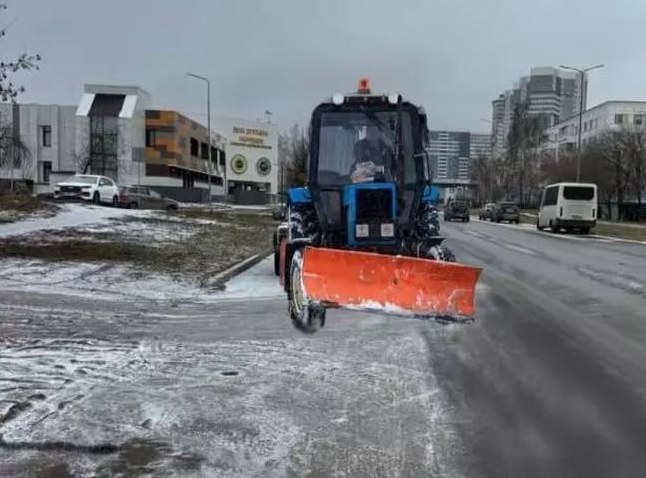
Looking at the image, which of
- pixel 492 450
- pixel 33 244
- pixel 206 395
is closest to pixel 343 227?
pixel 206 395

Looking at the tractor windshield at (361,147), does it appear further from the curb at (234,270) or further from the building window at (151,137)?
the building window at (151,137)

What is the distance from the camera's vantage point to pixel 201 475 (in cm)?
417

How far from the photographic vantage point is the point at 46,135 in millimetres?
78625

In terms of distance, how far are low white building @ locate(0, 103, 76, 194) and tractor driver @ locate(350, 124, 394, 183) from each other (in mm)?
73250

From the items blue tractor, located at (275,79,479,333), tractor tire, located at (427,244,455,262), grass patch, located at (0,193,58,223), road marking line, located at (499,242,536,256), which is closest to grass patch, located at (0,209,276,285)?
grass patch, located at (0,193,58,223)

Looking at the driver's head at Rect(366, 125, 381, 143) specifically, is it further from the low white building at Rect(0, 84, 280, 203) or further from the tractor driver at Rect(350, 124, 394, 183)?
the low white building at Rect(0, 84, 280, 203)

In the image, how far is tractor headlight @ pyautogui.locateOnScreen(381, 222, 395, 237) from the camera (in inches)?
336

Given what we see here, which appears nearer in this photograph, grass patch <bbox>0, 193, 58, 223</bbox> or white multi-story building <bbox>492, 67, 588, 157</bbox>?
grass patch <bbox>0, 193, 58, 223</bbox>

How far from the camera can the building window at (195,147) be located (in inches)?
3366

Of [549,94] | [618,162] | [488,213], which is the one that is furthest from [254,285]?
[549,94]

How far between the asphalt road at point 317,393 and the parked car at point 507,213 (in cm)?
4598

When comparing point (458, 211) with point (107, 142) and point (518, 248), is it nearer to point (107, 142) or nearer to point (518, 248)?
point (518, 248)

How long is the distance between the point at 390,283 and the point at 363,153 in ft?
8.02

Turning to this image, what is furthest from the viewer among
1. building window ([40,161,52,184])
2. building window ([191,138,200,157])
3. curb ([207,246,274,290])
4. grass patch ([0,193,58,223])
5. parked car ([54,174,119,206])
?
building window ([191,138,200,157])
